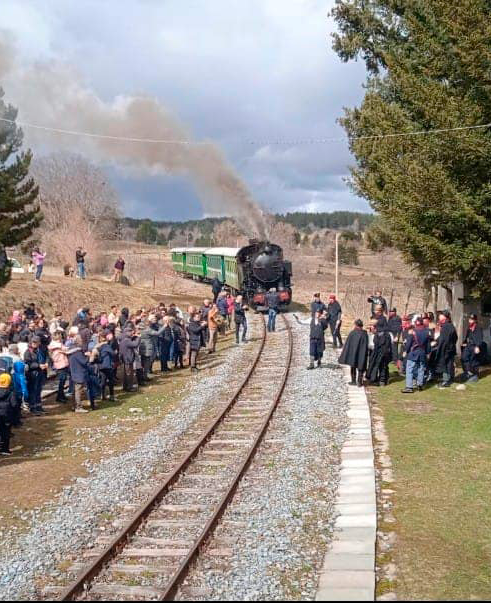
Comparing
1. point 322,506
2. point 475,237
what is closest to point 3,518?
point 322,506

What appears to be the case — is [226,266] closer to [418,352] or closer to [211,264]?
[211,264]

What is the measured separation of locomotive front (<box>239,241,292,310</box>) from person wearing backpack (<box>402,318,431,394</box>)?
15.4 metres

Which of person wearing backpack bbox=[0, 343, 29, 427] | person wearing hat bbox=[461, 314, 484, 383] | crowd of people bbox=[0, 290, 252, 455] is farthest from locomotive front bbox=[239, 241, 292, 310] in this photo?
person wearing backpack bbox=[0, 343, 29, 427]

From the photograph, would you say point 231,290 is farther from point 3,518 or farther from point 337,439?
point 3,518

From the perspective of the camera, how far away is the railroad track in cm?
675

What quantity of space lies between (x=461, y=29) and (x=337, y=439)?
9.00 metres

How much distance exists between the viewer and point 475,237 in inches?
610

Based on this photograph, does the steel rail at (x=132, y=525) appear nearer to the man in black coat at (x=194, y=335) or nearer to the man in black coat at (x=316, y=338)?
the man in black coat at (x=316, y=338)

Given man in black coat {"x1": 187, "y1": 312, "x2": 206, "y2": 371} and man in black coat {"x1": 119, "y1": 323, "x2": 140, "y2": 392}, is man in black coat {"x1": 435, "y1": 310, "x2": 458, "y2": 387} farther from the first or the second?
man in black coat {"x1": 119, "y1": 323, "x2": 140, "y2": 392}

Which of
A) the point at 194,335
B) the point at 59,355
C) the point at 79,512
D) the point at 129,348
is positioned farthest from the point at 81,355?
the point at 79,512

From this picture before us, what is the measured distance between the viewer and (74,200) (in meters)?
51.7

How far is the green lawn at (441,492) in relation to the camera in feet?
22.6

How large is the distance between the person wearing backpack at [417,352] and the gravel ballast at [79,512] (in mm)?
4913

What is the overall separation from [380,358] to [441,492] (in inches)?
281
